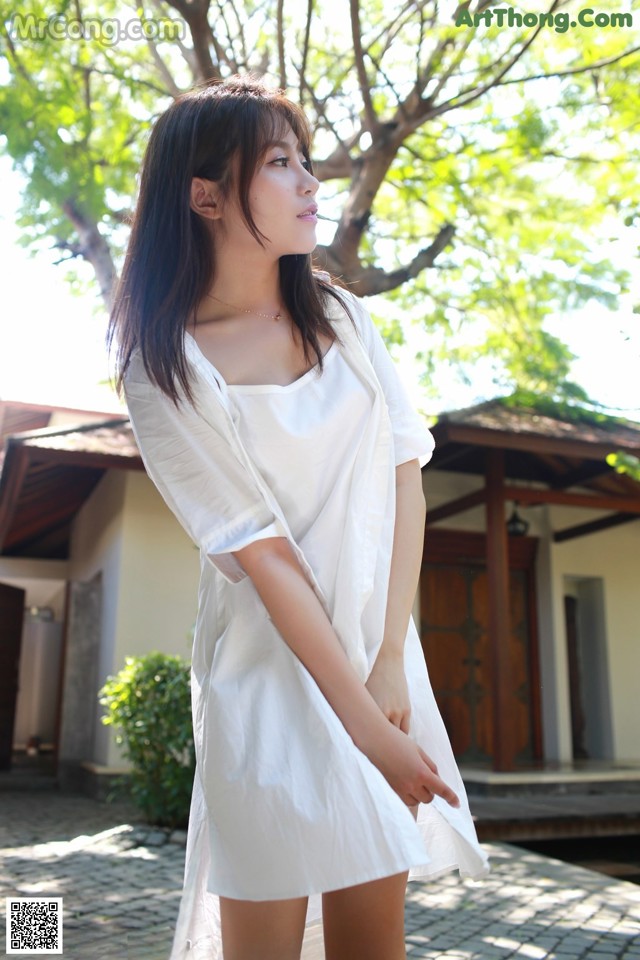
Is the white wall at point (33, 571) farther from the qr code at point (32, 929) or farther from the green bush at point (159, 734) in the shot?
the qr code at point (32, 929)

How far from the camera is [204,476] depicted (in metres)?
1.40

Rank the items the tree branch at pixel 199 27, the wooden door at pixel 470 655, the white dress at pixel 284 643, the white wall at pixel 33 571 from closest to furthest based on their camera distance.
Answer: the white dress at pixel 284 643
the tree branch at pixel 199 27
the wooden door at pixel 470 655
the white wall at pixel 33 571

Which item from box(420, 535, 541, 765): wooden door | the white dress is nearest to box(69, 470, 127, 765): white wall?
box(420, 535, 541, 765): wooden door

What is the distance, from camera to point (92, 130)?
24.7 feet

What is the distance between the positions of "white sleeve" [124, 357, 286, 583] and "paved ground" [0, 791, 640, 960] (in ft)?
9.14

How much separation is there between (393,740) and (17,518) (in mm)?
12108

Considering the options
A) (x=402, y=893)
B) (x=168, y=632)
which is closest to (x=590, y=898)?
(x=402, y=893)

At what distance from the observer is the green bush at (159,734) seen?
21.0ft

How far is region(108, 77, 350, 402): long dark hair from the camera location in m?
1.53

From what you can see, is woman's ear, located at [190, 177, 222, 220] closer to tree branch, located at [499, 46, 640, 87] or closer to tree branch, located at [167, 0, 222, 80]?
tree branch, located at [167, 0, 222, 80]

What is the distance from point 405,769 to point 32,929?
3.03 metres

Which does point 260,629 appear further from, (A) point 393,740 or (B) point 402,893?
(B) point 402,893

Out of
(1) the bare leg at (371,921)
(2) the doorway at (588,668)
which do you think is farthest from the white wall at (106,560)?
(1) the bare leg at (371,921)

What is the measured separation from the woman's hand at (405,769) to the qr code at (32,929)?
2918 millimetres
